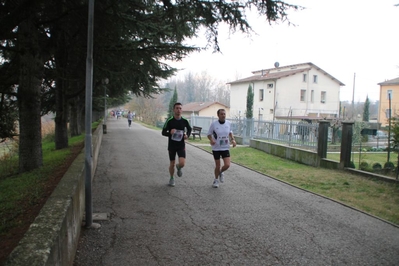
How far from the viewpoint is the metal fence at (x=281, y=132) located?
12961 millimetres

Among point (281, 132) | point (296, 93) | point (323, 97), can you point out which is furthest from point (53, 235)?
point (323, 97)

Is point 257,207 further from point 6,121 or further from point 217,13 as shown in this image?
point 6,121

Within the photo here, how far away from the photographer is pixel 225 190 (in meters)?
7.57

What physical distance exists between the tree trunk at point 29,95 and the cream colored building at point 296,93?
34314mm

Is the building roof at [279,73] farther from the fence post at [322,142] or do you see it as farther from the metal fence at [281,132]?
the fence post at [322,142]

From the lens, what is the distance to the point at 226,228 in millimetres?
5020

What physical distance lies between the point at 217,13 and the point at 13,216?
562cm

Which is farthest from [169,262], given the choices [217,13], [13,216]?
[217,13]

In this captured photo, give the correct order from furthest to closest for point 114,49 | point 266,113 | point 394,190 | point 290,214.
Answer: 1. point 266,113
2. point 114,49
3. point 394,190
4. point 290,214

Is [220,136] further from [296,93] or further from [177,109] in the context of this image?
[296,93]

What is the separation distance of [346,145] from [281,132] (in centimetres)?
485

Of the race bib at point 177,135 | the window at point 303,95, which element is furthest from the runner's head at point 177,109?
the window at point 303,95

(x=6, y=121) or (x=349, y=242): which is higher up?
(x=6, y=121)

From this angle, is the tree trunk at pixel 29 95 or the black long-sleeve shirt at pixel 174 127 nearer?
the black long-sleeve shirt at pixel 174 127
